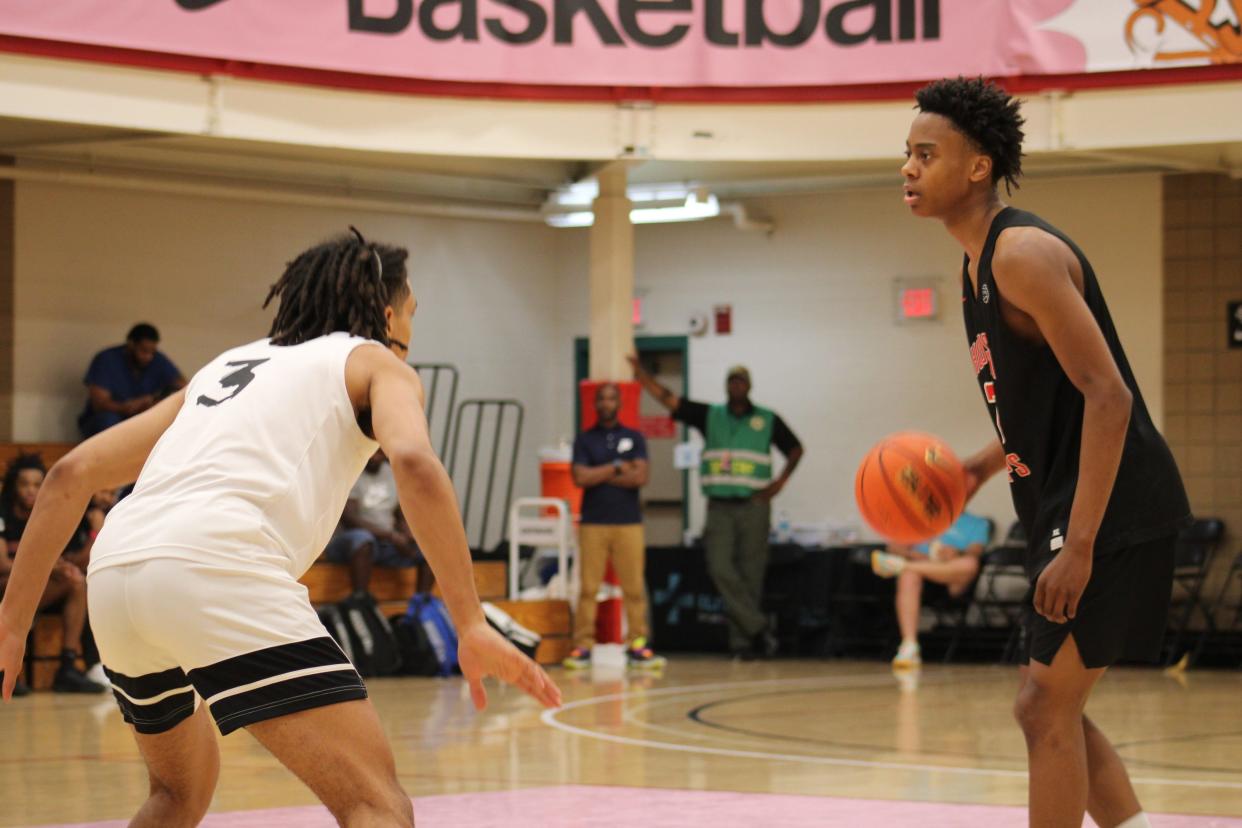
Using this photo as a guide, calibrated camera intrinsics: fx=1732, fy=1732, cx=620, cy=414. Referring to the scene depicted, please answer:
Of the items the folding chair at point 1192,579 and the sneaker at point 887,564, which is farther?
the sneaker at point 887,564

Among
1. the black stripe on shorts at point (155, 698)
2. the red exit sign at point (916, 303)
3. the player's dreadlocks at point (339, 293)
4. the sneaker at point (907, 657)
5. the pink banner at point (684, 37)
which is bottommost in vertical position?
the sneaker at point (907, 657)

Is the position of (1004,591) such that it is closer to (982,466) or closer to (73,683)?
(73,683)

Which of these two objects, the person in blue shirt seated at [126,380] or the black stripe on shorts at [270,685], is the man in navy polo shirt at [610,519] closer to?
the person in blue shirt seated at [126,380]

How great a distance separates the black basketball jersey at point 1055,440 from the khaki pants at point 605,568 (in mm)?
8323

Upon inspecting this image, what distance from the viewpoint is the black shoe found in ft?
33.0

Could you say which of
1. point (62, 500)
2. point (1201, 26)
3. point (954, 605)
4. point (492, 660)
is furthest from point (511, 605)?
point (492, 660)

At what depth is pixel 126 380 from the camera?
11.8m

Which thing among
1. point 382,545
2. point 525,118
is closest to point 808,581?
point 382,545

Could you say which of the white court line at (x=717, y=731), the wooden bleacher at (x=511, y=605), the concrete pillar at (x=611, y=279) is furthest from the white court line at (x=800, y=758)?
the concrete pillar at (x=611, y=279)

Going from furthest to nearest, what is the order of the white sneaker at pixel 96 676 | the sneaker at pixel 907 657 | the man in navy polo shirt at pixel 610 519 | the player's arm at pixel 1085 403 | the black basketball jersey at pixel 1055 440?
the sneaker at pixel 907 657
the man in navy polo shirt at pixel 610 519
the white sneaker at pixel 96 676
the black basketball jersey at pixel 1055 440
the player's arm at pixel 1085 403

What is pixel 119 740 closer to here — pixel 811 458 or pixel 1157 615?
pixel 1157 615

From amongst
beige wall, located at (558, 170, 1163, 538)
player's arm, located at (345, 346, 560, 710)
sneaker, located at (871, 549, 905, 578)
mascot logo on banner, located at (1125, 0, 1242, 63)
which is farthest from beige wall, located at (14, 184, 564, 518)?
player's arm, located at (345, 346, 560, 710)

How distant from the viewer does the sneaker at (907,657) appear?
1205 centimetres

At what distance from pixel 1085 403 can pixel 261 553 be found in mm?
1578
